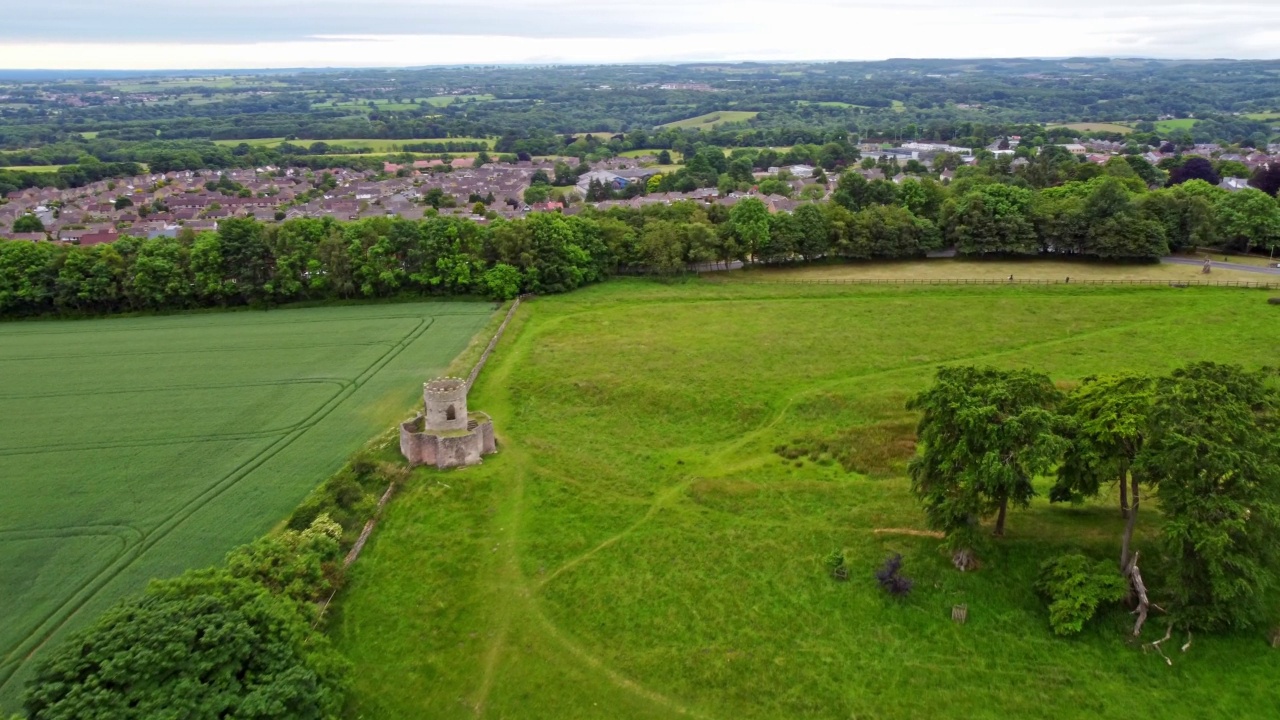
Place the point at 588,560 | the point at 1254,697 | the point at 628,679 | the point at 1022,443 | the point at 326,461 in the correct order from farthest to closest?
the point at 326,461 < the point at 588,560 < the point at 1022,443 < the point at 628,679 < the point at 1254,697

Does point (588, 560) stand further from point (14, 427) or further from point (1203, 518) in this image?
point (14, 427)

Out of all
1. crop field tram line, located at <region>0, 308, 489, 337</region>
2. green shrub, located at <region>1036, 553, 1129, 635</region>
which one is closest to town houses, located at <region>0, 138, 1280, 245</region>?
crop field tram line, located at <region>0, 308, 489, 337</region>

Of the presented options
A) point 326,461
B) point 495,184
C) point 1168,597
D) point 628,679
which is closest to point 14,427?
point 326,461

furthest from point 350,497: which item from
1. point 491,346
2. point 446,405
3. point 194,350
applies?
point 194,350

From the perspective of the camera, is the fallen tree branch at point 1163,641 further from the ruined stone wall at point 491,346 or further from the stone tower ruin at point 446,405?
the ruined stone wall at point 491,346

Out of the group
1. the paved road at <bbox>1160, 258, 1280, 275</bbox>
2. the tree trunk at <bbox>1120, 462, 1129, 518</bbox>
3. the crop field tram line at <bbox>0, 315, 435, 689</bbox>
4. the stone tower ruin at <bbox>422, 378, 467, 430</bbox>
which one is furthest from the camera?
the paved road at <bbox>1160, 258, 1280, 275</bbox>

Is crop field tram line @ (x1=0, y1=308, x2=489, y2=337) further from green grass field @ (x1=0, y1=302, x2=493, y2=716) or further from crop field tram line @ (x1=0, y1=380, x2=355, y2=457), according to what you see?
crop field tram line @ (x1=0, y1=380, x2=355, y2=457)
